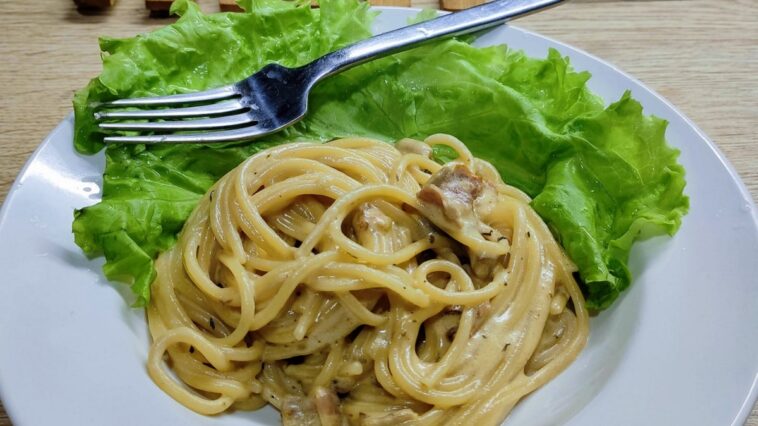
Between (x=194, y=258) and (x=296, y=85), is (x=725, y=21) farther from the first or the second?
(x=194, y=258)

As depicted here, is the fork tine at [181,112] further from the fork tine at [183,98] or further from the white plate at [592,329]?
the white plate at [592,329]

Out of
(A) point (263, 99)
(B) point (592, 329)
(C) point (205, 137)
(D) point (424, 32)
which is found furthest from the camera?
(D) point (424, 32)

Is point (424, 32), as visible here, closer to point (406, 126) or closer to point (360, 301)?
point (406, 126)

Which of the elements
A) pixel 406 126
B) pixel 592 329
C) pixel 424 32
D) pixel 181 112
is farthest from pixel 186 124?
pixel 592 329

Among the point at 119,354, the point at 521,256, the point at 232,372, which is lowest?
the point at 232,372

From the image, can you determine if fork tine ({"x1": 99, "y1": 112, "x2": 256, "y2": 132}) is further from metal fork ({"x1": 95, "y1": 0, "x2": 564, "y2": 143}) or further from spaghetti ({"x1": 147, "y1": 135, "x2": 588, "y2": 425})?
spaghetti ({"x1": 147, "y1": 135, "x2": 588, "y2": 425})

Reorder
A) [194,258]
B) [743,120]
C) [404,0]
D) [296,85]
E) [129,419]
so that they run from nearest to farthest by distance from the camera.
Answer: [129,419] → [194,258] → [296,85] → [743,120] → [404,0]

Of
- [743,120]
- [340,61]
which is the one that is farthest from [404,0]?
[743,120]
